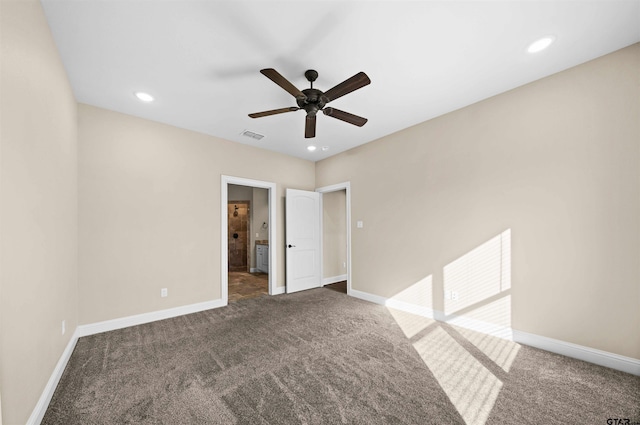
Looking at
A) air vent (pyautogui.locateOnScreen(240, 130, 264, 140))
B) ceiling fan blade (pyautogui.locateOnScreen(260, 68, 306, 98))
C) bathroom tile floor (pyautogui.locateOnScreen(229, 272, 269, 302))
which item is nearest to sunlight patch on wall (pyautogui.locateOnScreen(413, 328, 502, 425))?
ceiling fan blade (pyautogui.locateOnScreen(260, 68, 306, 98))

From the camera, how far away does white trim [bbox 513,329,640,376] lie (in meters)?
2.14

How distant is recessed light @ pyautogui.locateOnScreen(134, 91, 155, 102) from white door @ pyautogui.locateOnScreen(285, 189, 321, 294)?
8.30ft

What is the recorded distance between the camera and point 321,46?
2.13 meters

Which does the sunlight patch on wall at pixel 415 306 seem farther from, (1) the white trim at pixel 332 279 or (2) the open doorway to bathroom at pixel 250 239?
(2) the open doorway to bathroom at pixel 250 239

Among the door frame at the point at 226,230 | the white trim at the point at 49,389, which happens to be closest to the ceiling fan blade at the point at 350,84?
the door frame at the point at 226,230

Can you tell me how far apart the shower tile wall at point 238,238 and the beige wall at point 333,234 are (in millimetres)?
3110

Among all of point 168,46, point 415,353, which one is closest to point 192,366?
point 415,353

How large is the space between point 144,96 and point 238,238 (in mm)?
5786

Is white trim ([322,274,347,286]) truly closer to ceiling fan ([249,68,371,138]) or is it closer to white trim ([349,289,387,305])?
white trim ([349,289,387,305])

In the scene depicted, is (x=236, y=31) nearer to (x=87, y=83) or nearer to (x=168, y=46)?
(x=168, y=46)

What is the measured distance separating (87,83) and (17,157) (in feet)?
5.69

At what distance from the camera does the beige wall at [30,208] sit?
4.29ft

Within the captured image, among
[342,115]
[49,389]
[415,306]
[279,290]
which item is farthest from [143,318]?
[415,306]

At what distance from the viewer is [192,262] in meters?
3.84
